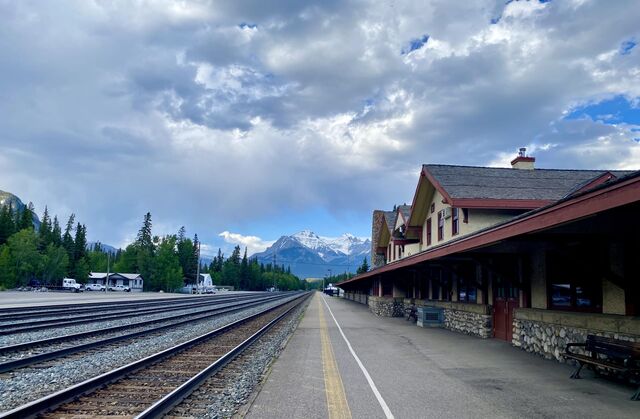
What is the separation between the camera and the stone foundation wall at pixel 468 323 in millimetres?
15727

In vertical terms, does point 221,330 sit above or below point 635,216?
below

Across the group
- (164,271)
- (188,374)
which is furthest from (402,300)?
(164,271)

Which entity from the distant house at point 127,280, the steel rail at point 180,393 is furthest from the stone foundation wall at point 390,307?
the distant house at point 127,280

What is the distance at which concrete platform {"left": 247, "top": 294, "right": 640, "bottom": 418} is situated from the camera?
22.7ft

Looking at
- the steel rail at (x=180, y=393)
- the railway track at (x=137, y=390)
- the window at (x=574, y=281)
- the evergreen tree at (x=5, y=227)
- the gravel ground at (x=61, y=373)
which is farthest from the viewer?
the evergreen tree at (x=5, y=227)

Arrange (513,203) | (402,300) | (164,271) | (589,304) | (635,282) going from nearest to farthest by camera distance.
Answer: (635,282) → (589,304) → (513,203) → (402,300) → (164,271)

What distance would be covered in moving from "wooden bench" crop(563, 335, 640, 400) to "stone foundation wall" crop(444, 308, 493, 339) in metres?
6.05

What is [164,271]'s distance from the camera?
94.2 m

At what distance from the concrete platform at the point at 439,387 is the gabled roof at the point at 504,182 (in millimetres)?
7139

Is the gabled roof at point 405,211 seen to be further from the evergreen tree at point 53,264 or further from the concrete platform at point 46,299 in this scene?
the evergreen tree at point 53,264

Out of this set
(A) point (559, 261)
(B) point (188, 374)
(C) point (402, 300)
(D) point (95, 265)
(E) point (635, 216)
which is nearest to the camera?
(E) point (635, 216)

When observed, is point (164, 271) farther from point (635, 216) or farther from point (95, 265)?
point (635, 216)

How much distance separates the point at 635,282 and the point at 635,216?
193cm

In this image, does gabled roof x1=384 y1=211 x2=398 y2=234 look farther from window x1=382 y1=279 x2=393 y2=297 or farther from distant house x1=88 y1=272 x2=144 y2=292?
distant house x1=88 y1=272 x2=144 y2=292
